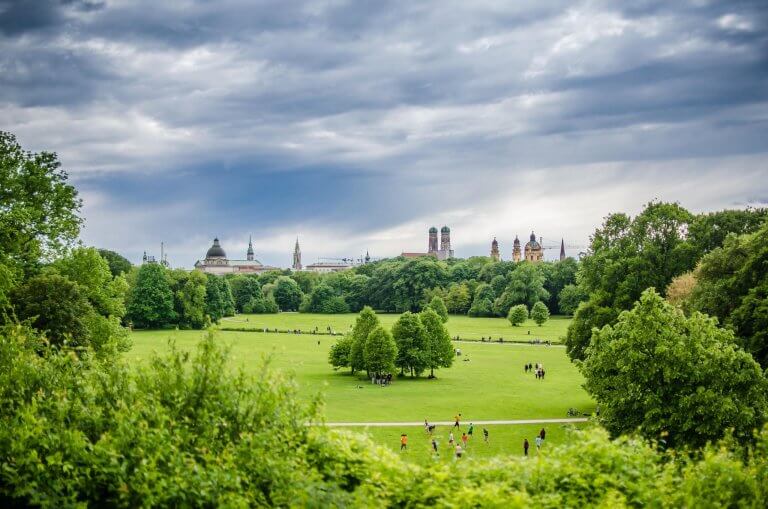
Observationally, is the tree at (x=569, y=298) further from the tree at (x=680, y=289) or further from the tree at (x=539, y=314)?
the tree at (x=680, y=289)

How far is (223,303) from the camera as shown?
11400 centimetres

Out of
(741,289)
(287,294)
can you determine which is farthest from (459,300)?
(741,289)

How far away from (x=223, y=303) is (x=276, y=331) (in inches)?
671

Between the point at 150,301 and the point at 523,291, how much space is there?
57997 mm

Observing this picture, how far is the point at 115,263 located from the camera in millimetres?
119500

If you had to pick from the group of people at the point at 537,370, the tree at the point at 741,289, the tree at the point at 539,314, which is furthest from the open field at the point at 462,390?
the tree at the point at 539,314

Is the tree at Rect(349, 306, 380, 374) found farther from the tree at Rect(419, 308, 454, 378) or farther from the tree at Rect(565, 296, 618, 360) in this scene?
the tree at Rect(565, 296, 618, 360)

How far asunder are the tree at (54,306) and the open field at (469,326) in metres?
53.8

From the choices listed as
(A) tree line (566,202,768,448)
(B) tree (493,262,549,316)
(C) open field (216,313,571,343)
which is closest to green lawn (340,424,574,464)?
(A) tree line (566,202,768,448)

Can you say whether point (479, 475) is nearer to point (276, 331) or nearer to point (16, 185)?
point (16, 185)

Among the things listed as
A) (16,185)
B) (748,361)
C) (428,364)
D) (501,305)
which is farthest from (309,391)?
(501,305)

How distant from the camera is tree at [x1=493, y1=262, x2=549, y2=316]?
391 feet

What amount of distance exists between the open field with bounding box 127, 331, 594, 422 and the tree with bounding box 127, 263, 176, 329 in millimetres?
24600

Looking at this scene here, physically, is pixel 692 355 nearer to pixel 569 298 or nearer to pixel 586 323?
pixel 586 323
